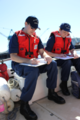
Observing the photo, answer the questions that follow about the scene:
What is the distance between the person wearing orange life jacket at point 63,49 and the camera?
2268mm

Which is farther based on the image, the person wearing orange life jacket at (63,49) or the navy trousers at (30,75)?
the person wearing orange life jacket at (63,49)

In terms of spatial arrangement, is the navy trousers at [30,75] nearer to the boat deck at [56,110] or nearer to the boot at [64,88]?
the boat deck at [56,110]

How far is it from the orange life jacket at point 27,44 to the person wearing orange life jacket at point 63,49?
1.44 ft

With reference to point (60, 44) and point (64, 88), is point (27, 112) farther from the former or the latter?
point (60, 44)

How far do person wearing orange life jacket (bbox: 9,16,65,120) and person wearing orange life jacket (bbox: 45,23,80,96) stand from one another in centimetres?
38

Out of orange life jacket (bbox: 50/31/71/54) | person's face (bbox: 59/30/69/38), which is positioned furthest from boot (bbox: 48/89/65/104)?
person's face (bbox: 59/30/69/38)

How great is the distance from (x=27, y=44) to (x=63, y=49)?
94cm

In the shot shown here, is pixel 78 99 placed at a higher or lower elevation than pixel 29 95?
lower

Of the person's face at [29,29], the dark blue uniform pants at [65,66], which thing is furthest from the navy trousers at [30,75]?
the person's face at [29,29]

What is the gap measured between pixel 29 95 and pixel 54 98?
0.58 meters

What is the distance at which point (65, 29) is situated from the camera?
2305 mm

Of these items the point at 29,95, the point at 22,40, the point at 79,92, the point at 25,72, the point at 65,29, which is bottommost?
the point at 79,92

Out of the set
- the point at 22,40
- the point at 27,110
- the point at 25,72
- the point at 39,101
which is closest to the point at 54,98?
the point at 39,101

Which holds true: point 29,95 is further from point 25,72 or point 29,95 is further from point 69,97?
point 69,97
